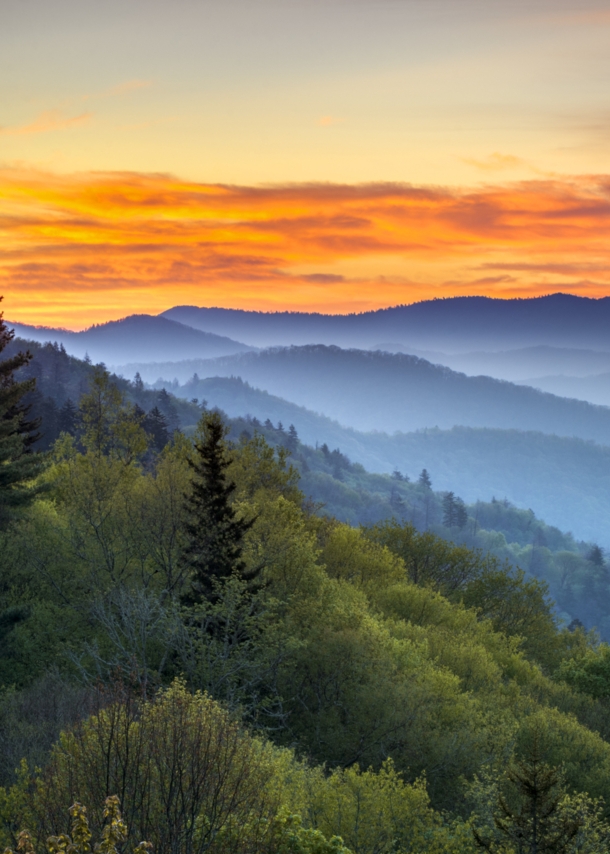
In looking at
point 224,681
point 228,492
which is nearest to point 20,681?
point 224,681

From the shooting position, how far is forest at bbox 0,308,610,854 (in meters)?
14.7

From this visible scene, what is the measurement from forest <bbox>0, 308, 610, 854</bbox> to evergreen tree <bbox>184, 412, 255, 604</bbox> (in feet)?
0.34

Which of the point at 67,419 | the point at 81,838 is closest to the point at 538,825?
the point at 81,838

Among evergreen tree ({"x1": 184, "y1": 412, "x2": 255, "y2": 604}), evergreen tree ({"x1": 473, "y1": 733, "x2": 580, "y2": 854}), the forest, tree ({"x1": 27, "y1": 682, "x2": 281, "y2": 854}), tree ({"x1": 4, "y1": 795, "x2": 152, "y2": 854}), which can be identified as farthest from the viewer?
evergreen tree ({"x1": 184, "y1": 412, "x2": 255, "y2": 604})

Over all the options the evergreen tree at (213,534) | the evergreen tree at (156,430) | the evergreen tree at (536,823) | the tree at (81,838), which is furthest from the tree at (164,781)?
the evergreen tree at (156,430)

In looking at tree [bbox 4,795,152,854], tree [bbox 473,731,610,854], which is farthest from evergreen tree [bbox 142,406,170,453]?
tree [bbox 4,795,152,854]

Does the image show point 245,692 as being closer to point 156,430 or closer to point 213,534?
point 213,534

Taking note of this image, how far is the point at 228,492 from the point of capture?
3334 cm

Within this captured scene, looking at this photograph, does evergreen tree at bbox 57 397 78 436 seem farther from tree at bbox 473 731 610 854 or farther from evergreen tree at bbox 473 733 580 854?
evergreen tree at bbox 473 733 580 854

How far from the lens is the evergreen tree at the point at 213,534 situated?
31.5m

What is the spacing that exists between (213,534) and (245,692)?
687 centimetres

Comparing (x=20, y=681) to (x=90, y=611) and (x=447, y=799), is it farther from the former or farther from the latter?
(x=447, y=799)

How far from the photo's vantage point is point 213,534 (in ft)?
105

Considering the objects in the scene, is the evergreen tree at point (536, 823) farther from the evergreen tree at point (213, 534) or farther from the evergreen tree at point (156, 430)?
the evergreen tree at point (156, 430)
